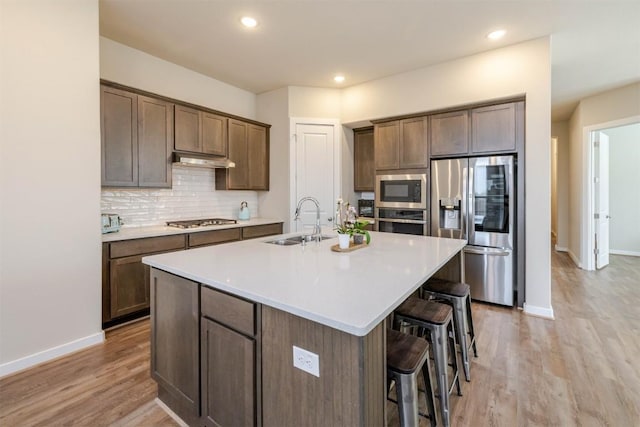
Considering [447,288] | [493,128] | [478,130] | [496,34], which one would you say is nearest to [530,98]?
[493,128]

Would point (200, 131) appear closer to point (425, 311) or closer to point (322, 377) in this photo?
point (425, 311)

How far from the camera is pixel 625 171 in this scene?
18.6 feet

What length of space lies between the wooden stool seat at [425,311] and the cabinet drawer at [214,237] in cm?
242

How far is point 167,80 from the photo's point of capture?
370 cm

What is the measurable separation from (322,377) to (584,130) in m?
6.04

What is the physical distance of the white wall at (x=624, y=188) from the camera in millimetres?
5594

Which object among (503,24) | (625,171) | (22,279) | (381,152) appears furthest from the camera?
(625,171)

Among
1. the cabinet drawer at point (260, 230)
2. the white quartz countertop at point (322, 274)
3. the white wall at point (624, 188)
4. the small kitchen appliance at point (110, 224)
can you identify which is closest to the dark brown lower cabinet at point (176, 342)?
the white quartz countertop at point (322, 274)

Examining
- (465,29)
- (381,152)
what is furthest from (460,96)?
(381,152)

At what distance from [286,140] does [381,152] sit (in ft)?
4.52

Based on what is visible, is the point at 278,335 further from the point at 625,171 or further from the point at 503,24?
the point at 625,171

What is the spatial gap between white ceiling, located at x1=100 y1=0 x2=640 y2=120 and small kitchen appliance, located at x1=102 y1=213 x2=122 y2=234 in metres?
1.82

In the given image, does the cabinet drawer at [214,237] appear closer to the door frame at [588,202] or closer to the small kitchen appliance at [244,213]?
the small kitchen appliance at [244,213]

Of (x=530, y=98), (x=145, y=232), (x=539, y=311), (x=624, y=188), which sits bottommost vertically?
(x=539, y=311)
